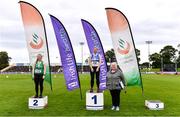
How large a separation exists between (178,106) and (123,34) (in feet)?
12.1

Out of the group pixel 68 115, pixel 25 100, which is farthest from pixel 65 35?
pixel 68 115

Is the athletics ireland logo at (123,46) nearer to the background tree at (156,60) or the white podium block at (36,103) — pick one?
the white podium block at (36,103)

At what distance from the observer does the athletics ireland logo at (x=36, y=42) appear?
17370mm

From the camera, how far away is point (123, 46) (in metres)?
16.0

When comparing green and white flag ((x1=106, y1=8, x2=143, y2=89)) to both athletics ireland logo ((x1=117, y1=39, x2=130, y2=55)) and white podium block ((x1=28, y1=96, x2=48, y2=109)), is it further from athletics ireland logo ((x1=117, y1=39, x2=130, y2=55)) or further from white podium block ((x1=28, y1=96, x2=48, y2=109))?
white podium block ((x1=28, y1=96, x2=48, y2=109))

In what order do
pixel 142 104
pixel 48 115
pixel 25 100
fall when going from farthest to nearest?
pixel 25 100 → pixel 142 104 → pixel 48 115

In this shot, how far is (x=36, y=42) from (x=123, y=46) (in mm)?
4064

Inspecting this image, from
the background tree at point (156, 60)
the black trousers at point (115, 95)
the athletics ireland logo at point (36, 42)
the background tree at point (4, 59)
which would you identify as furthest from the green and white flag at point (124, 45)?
the background tree at point (4, 59)

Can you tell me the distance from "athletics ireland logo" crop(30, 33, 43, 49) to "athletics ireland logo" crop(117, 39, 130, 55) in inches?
147

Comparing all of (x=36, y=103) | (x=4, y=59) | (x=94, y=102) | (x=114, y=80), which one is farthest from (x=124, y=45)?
(x=4, y=59)

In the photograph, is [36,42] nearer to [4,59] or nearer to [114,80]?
[114,80]

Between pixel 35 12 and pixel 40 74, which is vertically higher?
pixel 35 12

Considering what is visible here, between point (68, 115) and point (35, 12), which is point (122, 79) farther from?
point (35, 12)

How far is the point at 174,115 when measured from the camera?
12.9 meters
